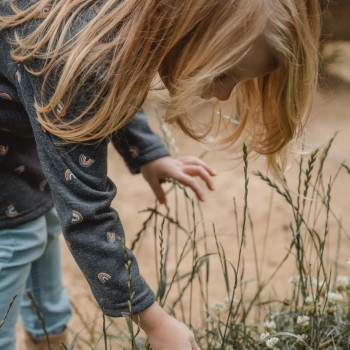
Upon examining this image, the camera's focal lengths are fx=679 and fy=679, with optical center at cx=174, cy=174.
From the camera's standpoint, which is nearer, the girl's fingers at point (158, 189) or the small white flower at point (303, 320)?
the small white flower at point (303, 320)

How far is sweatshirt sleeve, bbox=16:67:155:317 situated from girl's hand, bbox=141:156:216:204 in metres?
0.51

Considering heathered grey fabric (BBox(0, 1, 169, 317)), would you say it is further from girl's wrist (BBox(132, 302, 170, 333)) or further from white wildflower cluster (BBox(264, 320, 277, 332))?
white wildflower cluster (BBox(264, 320, 277, 332))

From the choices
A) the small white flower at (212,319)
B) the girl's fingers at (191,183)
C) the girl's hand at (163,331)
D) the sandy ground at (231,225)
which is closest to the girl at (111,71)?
the girl's hand at (163,331)

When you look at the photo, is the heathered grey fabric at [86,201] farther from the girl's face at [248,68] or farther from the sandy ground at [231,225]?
the sandy ground at [231,225]

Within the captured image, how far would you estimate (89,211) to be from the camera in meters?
1.30

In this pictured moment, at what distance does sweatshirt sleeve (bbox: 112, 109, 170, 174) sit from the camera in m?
1.82

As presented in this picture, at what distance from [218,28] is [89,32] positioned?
0.25 metres

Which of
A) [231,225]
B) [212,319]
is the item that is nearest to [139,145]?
[212,319]

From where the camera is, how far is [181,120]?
5.07 feet

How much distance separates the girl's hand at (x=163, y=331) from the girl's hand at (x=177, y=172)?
20.9 inches

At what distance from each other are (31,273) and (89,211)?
898mm

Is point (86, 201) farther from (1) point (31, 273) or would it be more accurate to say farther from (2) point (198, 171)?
(1) point (31, 273)

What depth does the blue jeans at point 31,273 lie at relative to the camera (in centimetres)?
163

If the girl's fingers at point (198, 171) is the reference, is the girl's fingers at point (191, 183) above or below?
below
